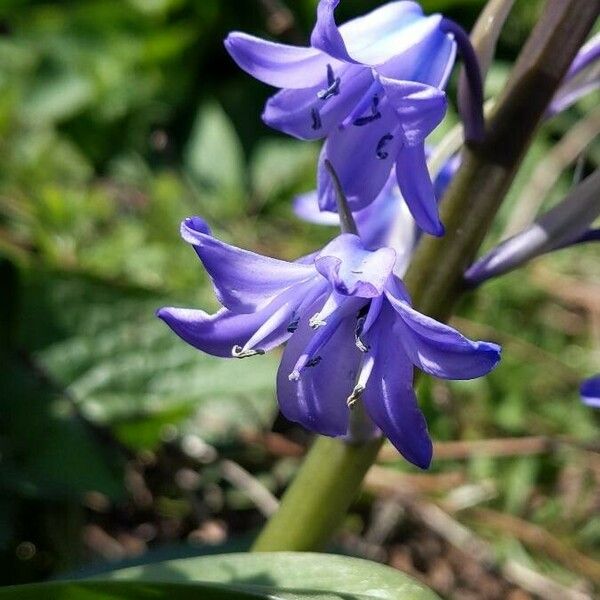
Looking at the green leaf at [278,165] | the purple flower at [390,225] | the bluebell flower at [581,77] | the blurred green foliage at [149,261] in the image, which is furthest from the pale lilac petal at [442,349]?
the green leaf at [278,165]

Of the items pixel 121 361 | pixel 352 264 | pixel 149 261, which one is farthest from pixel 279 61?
pixel 149 261

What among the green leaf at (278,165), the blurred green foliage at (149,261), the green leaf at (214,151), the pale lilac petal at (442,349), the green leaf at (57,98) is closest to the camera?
the pale lilac petal at (442,349)

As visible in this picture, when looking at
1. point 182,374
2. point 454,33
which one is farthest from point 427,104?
point 182,374

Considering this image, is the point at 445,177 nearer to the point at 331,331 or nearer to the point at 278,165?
the point at 331,331

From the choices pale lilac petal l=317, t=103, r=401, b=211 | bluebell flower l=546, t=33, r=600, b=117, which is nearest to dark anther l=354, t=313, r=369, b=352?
pale lilac petal l=317, t=103, r=401, b=211

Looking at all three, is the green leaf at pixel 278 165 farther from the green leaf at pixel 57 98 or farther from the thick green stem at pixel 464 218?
the thick green stem at pixel 464 218

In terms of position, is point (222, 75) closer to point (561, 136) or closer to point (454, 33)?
point (561, 136)
